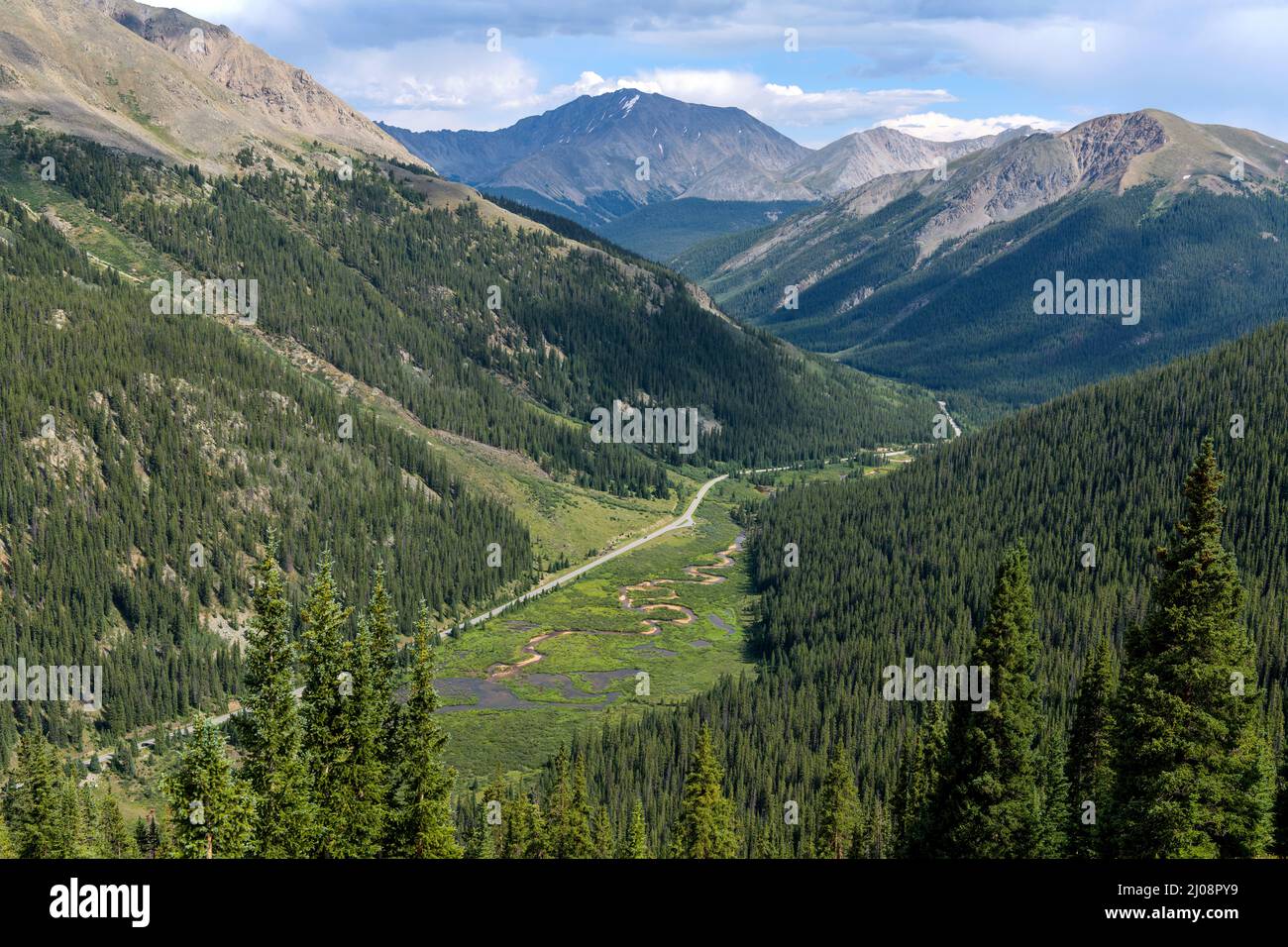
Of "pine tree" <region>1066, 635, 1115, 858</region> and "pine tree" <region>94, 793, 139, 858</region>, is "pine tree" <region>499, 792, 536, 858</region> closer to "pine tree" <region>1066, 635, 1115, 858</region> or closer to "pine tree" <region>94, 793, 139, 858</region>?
"pine tree" <region>94, 793, 139, 858</region>

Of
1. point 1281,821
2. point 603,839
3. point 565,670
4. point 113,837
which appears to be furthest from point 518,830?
point 565,670

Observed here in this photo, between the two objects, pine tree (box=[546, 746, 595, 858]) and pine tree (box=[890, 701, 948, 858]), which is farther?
pine tree (box=[546, 746, 595, 858])

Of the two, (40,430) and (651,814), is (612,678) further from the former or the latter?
(40,430)

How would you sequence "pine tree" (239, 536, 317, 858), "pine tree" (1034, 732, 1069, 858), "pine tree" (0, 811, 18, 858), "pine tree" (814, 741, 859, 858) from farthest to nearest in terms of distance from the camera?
1. "pine tree" (814, 741, 859, 858)
2. "pine tree" (0, 811, 18, 858)
3. "pine tree" (1034, 732, 1069, 858)
4. "pine tree" (239, 536, 317, 858)

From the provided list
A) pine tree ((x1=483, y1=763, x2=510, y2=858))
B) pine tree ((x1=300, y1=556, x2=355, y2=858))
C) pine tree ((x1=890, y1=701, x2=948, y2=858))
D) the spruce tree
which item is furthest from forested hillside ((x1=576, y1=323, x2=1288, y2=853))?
pine tree ((x1=300, y1=556, x2=355, y2=858))
